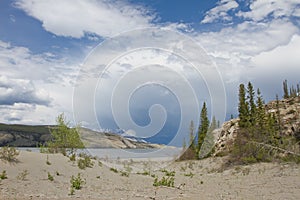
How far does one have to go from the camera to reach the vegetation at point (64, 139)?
958 inches

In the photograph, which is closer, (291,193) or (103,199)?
(103,199)

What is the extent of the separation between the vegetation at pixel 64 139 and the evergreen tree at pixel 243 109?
30.1m

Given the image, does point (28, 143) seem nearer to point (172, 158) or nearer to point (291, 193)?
point (172, 158)

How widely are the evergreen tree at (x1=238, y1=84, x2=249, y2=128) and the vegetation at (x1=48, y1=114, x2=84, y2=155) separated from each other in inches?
1186

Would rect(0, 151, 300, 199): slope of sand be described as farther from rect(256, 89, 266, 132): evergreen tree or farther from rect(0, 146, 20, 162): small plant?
rect(256, 89, 266, 132): evergreen tree

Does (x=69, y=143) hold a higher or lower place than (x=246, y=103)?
lower

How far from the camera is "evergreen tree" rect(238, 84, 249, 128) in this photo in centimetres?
A: 4870

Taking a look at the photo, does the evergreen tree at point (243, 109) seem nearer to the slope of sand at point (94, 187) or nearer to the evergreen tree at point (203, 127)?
the evergreen tree at point (203, 127)

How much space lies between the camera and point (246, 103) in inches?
2061

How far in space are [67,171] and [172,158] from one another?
39364 millimetres

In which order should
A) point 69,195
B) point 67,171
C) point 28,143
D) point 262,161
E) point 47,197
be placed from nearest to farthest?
point 47,197 < point 69,195 < point 67,171 < point 262,161 < point 28,143

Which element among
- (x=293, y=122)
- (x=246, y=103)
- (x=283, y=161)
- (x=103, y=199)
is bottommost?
(x=103, y=199)

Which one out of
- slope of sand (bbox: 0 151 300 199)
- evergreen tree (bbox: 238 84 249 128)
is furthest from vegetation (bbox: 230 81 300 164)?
slope of sand (bbox: 0 151 300 199)

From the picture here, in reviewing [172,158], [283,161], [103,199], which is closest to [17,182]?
[103,199]
